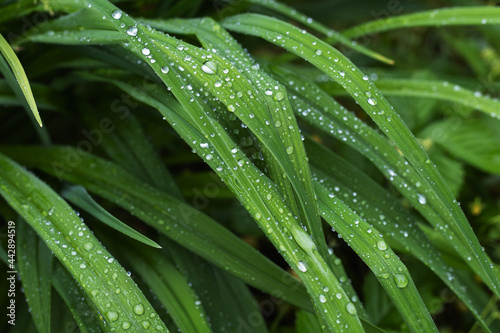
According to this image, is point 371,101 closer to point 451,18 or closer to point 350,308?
point 350,308

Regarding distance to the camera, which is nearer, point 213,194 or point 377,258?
point 377,258

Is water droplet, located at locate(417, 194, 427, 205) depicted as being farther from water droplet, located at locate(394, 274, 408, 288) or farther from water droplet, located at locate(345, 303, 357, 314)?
water droplet, located at locate(345, 303, 357, 314)

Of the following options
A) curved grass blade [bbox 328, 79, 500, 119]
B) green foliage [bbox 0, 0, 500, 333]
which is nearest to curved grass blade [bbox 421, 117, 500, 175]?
green foliage [bbox 0, 0, 500, 333]

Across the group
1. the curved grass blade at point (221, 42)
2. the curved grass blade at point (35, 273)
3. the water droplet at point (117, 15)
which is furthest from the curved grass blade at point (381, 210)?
the curved grass blade at point (35, 273)

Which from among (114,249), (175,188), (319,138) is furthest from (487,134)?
(114,249)

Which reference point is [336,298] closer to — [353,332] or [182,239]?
[353,332]

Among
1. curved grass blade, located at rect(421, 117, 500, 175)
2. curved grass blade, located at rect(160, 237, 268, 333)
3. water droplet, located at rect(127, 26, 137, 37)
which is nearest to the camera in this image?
water droplet, located at rect(127, 26, 137, 37)

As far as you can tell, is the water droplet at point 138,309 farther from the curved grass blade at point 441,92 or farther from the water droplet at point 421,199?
the curved grass blade at point 441,92
